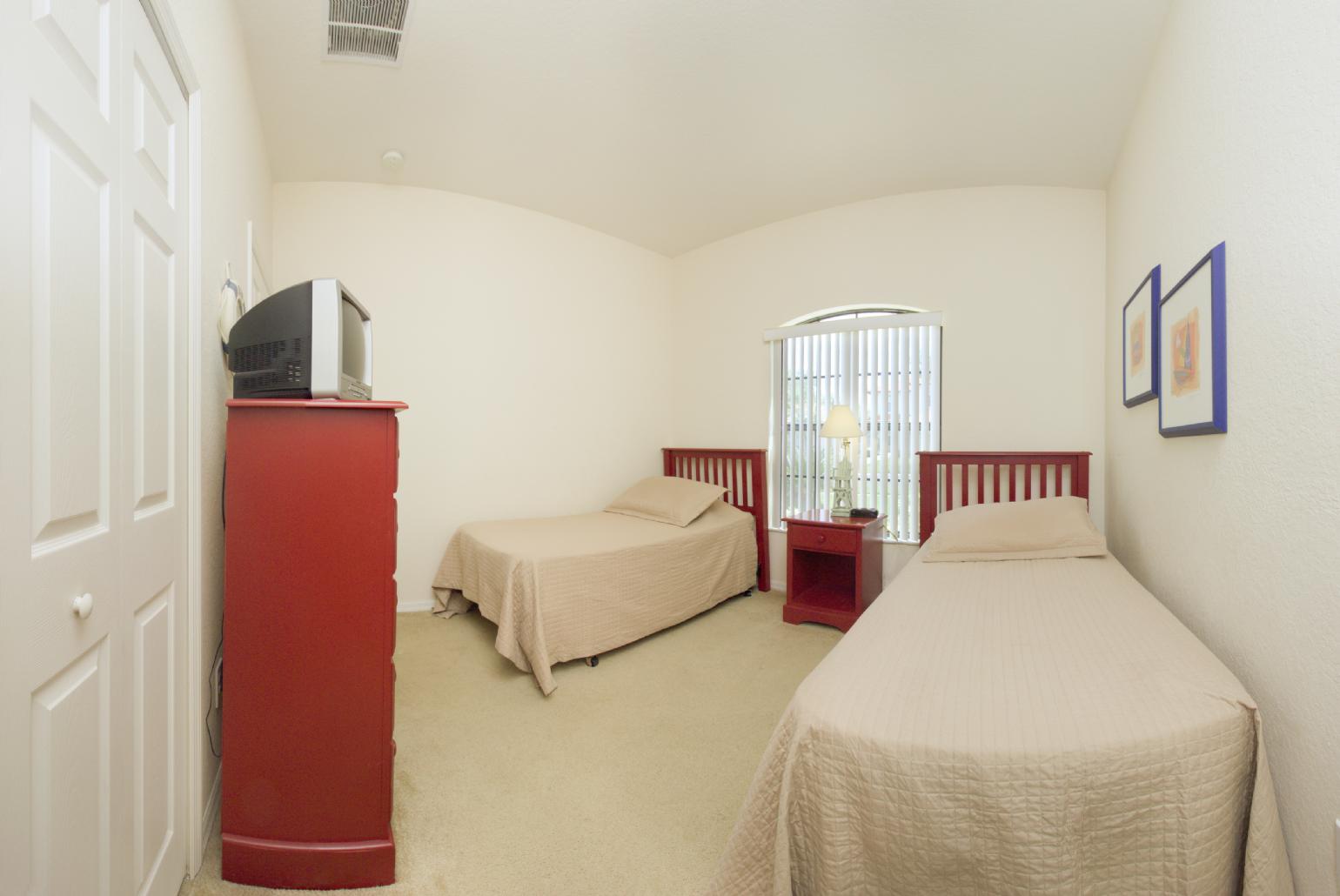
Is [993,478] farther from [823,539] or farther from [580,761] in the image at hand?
[580,761]

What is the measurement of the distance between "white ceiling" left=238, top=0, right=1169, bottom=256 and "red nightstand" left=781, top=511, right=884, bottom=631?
78.3 inches

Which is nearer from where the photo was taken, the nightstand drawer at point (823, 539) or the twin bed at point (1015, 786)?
the twin bed at point (1015, 786)

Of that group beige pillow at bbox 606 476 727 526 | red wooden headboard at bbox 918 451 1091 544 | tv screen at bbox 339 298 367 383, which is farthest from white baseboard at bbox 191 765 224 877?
red wooden headboard at bbox 918 451 1091 544

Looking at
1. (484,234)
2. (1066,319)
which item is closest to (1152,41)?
(1066,319)

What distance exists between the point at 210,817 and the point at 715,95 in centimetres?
313

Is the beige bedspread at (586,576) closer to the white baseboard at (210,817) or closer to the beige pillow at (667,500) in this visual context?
the beige pillow at (667,500)

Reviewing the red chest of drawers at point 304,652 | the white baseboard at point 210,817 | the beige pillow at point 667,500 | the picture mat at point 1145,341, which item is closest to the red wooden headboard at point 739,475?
the beige pillow at point 667,500

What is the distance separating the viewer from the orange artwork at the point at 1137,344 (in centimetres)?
211

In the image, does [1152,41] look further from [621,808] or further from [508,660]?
[508,660]

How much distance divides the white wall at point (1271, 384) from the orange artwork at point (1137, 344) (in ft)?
1.13

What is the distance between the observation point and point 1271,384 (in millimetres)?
1155

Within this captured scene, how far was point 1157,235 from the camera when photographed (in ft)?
6.43

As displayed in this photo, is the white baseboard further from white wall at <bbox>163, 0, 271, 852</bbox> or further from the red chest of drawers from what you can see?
the red chest of drawers

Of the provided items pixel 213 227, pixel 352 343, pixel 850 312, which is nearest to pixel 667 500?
pixel 850 312
